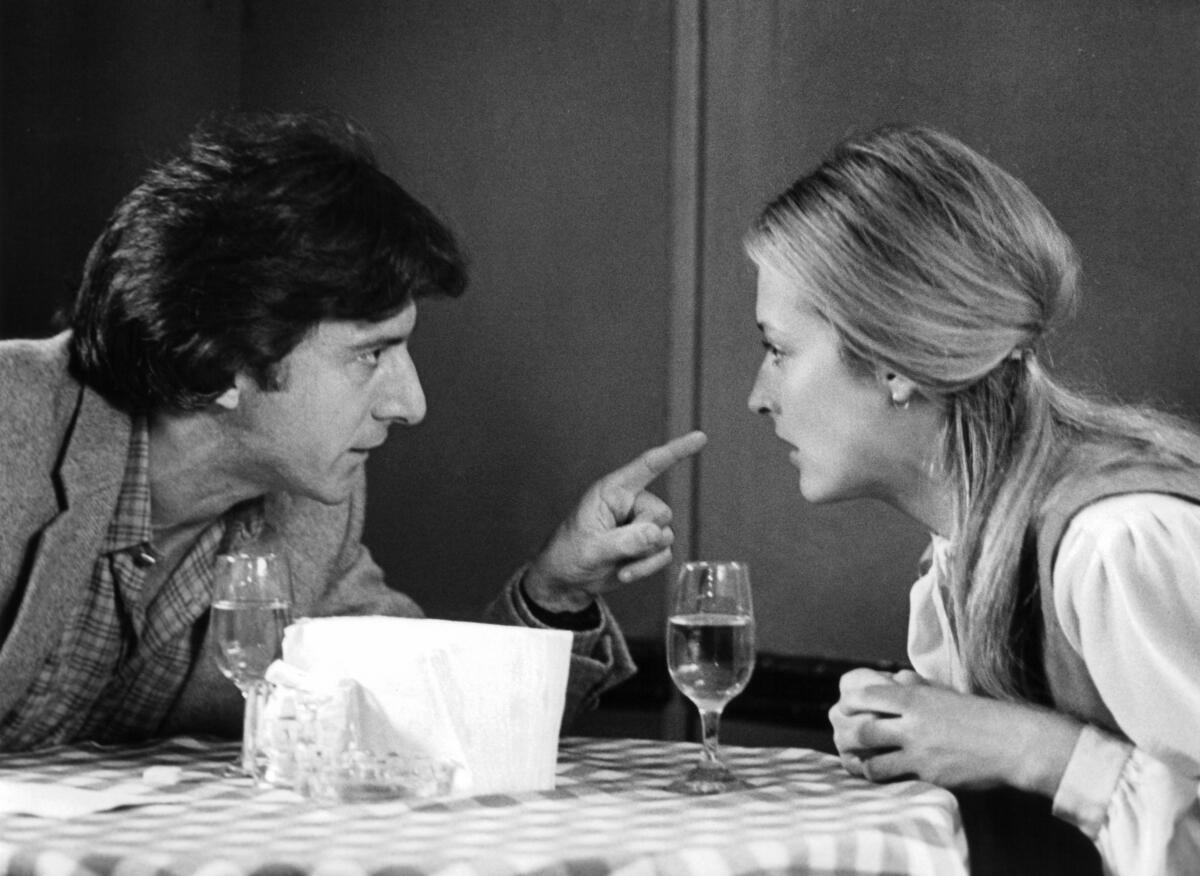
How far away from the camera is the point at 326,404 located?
2307 mm

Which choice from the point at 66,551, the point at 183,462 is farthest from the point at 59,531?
the point at 183,462

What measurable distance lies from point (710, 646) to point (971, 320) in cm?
54

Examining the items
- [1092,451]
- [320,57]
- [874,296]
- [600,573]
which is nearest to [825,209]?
[874,296]

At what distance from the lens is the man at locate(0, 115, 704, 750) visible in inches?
87.7

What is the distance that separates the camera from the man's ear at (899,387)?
2.06 meters

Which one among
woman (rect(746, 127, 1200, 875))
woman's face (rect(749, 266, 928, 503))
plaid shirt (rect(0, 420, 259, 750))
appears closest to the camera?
woman (rect(746, 127, 1200, 875))

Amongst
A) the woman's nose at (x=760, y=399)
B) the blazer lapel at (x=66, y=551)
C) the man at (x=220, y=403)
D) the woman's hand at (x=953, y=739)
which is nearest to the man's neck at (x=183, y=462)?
the man at (x=220, y=403)

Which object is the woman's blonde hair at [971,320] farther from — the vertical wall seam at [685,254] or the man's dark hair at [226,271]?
the vertical wall seam at [685,254]

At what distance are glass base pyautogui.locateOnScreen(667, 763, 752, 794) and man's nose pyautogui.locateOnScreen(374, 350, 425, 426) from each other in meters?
0.75

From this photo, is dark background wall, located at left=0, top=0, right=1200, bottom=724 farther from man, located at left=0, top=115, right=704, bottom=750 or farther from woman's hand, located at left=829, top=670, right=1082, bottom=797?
woman's hand, located at left=829, top=670, right=1082, bottom=797

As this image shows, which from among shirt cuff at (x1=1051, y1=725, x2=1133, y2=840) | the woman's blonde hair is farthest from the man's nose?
shirt cuff at (x1=1051, y1=725, x2=1133, y2=840)

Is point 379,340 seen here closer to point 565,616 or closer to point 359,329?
point 359,329

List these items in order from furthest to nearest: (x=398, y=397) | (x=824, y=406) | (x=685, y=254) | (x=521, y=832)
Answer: (x=685, y=254) < (x=398, y=397) < (x=824, y=406) < (x=521, y=832)

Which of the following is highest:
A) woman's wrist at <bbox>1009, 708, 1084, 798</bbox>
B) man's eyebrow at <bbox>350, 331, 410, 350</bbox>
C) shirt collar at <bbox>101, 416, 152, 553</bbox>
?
man's eyebrow at <bbox>350, 331, 410, 350</bbox>
